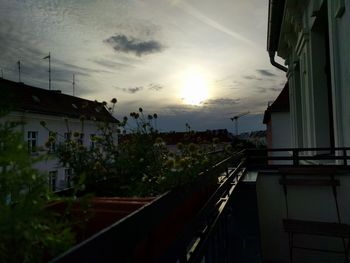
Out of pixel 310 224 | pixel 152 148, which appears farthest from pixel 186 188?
pixel 310 224

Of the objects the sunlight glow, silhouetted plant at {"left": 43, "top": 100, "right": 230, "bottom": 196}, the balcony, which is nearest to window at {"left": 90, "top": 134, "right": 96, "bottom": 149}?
silhouetted plant at {"left": 43, "top": 100, "right": 230, "bottom": 196}

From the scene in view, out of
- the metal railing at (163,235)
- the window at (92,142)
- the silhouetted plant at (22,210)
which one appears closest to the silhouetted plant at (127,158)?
the window at (92,142)

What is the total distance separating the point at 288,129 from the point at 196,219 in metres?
17.0

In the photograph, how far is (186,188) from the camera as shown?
168cm

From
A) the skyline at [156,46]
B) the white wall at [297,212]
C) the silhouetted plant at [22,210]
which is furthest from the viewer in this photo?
the skyline at [156,46]

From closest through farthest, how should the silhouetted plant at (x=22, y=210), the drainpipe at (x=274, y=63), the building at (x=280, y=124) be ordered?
the silhouetted plant at (x=22, y=210)
the drainpipe at (x=274, y=63)
the building at (x=280, y=124)

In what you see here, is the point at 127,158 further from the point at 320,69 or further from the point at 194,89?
the point at 320,69

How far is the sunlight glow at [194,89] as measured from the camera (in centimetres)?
543

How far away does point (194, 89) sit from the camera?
652 cm

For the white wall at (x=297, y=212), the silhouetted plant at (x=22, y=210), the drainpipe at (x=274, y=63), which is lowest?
the white wall at (x=297, y=212)

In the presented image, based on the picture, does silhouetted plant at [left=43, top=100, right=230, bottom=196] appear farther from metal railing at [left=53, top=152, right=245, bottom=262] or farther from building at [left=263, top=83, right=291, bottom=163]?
building at [left=263, top=83, right=291, bottom=163]

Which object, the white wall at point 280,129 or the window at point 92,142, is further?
the white wall at point 280,129

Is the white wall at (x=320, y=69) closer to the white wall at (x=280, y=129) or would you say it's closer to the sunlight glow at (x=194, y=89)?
the sunlight glow at (x=194, y=89)

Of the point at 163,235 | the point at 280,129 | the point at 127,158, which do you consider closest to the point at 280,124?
the point at 280,129
